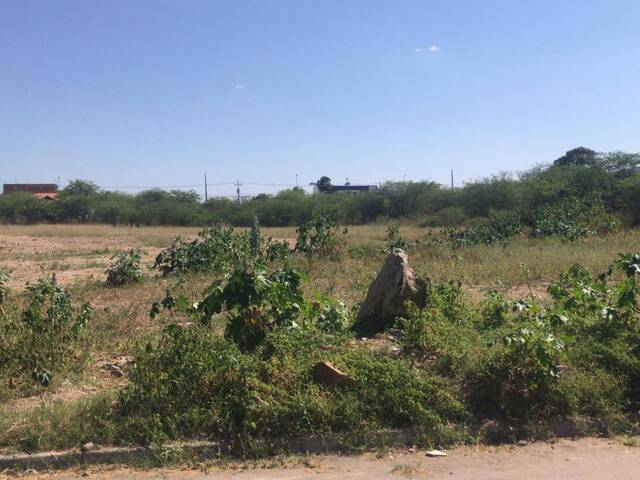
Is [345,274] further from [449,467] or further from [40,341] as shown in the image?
[449,467]

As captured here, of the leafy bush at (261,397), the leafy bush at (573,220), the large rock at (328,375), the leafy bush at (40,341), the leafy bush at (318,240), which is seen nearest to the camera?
the leafy bush at (261,397)

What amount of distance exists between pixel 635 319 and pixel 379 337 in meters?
2.47

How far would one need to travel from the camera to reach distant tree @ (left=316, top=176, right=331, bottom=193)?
74.9 m

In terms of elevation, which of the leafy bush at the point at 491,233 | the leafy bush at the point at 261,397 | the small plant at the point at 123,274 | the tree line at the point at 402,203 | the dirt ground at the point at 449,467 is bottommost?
the dirt ground at the point at 449,467

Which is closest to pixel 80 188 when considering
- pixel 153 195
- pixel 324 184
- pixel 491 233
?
pixel 153 195

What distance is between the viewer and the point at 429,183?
4416 centimetres

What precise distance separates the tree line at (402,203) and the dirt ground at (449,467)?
16510 millimetres

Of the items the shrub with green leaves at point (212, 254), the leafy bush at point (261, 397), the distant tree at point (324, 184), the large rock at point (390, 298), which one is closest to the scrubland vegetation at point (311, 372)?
the leafy bush at point (261, 397)

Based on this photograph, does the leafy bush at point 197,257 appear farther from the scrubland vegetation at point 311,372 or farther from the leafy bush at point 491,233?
the leafy bush at point 491,233

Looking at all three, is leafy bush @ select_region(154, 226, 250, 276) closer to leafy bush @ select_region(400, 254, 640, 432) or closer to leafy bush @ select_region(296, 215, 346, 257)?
leafy bush @ select_region(296, 215, 346, 257)

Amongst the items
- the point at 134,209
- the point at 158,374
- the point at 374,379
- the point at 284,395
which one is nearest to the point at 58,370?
the point at 158,374

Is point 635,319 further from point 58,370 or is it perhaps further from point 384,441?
point 58,370

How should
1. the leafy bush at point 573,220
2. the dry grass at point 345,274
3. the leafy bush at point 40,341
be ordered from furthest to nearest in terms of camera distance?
the leafy bush at point 573,220 → the dry grass at point 345,274 → the leafy bush at point 40,341

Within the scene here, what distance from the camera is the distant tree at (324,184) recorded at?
74.9 meters
